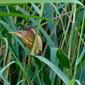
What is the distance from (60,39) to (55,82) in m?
0.21

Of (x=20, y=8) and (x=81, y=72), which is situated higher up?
(x=20, y=8)

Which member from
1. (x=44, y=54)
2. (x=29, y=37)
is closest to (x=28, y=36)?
(x=29, y=37)

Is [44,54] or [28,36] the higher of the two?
[28,36]

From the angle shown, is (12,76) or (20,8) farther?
(12,76)

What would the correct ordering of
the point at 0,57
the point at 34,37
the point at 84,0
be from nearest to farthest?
1. the point at 34,37
2. the point at 0,57
3. the point at 84,0

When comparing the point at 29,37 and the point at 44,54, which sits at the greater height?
the point at 29,37

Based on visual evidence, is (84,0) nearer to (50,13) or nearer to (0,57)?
(50,13)

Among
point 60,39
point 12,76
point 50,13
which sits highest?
point 50,13

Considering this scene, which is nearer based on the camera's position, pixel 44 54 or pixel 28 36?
pixel 28 36

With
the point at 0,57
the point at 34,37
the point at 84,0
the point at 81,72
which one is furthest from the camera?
the point at 84,0

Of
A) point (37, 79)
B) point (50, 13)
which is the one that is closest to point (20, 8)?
point (50, 13)

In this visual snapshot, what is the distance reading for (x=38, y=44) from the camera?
0.78 m

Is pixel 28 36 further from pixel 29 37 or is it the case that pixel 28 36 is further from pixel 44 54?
pixel 44 54

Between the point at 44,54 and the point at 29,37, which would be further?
the point at 44,54
